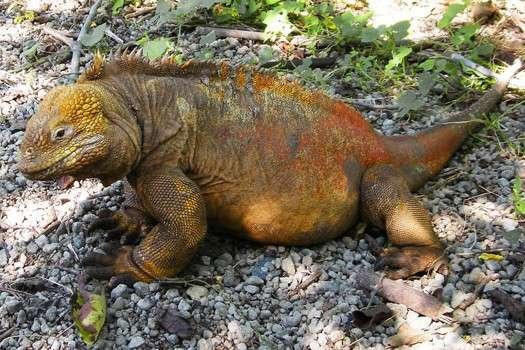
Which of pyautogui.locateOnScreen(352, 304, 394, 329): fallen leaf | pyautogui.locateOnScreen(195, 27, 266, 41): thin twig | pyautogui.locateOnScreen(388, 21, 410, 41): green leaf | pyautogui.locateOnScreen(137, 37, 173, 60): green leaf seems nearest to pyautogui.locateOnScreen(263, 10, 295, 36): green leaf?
pyautogui.locateOnScreen(195, 27, 266, 41): thin twig

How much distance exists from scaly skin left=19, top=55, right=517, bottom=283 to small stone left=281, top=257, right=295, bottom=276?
0.15 m

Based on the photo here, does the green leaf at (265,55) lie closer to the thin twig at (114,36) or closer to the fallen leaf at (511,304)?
the thin twig at (114,36)

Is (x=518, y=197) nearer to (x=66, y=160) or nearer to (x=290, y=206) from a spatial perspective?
(x=290, y=206)

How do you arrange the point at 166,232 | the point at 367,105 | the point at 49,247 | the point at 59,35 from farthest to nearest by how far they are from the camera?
the point at 59,35 → the point at 367,105 → the point at 49,247 → the point at 166,232

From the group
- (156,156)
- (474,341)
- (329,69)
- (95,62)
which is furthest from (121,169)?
(329,69)

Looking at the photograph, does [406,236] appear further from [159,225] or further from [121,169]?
[121,169]

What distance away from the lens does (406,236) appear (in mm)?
4352

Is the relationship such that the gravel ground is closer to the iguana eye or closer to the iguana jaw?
the iguana jaw

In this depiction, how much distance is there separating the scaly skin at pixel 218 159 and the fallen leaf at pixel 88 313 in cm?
24

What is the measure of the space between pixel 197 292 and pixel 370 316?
1.00 metres

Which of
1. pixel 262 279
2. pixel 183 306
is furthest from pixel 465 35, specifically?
pixel 183 306

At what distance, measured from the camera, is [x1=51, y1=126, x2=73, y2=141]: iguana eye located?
12.2ft

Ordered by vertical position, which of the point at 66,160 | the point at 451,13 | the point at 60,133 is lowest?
the point at 451,13

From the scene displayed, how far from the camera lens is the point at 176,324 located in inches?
150
